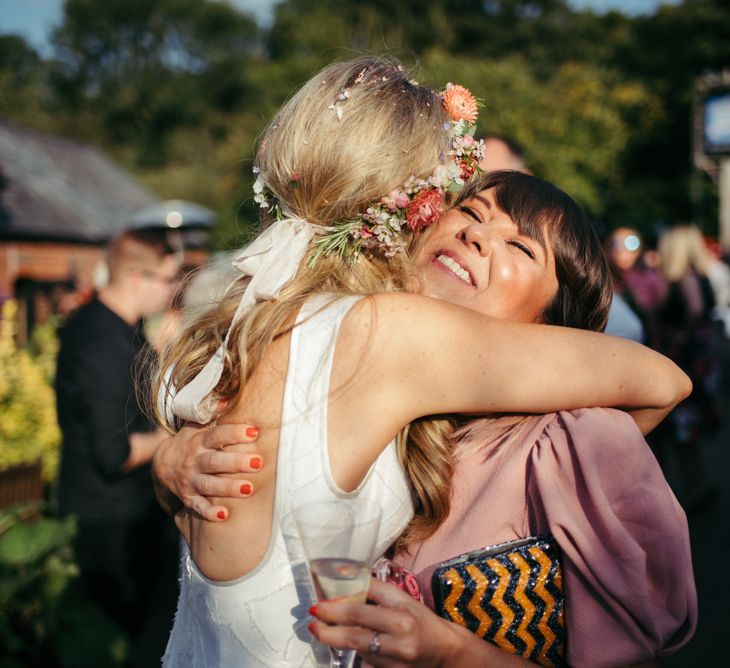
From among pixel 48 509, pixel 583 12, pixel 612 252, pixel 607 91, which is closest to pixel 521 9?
pixel 583 12

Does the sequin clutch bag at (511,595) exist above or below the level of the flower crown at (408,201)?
below

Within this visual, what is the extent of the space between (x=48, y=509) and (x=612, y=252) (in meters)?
5.34

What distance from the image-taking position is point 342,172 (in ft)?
5.76

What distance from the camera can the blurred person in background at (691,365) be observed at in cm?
699

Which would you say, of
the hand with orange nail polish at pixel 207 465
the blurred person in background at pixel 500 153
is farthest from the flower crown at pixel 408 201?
the blurred person in background at pixel 500 153

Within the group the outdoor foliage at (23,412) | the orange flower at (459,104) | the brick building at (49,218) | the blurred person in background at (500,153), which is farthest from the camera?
the brick building at (49,218)

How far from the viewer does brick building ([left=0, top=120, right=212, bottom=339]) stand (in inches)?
720

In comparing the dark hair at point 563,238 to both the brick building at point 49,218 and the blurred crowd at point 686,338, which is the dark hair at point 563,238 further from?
the brick building at point 49,218

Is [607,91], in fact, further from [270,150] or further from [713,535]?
[270,150]

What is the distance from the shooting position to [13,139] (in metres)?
23.1

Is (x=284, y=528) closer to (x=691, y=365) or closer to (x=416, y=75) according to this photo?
(x=416, y=75)

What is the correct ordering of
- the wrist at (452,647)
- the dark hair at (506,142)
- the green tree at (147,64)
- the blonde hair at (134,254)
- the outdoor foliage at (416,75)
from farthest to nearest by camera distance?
the green tree at (147,64) → the outdoor foliage at (416,75) → the blonde hair at (134,254) → the dark hair at (506,142) → the wrist at (452,647)

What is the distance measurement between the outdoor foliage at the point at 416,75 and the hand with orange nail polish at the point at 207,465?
688 mm

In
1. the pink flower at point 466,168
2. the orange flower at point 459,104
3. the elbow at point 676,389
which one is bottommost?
the elbow at point 676,389
